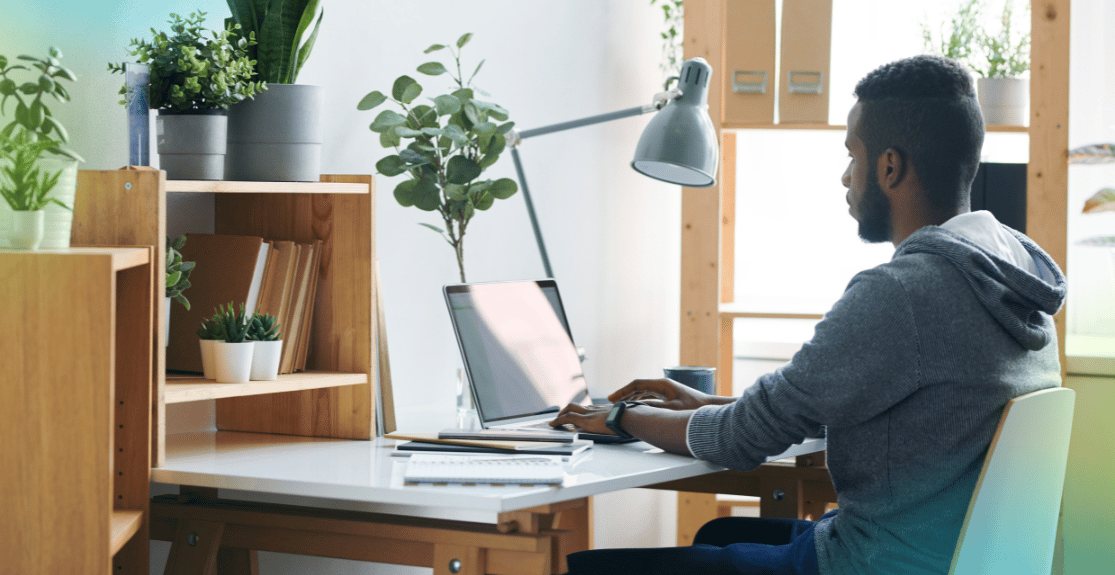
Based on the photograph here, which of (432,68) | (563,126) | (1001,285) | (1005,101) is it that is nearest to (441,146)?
(432,68)

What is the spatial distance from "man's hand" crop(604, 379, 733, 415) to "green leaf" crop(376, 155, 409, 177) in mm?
567

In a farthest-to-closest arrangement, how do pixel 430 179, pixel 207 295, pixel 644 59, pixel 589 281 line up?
pixel 644 59 → pixel 589 281 → pixel 430 179 → pixel 207 295

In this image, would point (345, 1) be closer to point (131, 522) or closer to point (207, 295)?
point (207, 295)

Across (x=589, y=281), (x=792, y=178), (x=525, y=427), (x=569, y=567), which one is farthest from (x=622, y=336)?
(x=569, y=567)

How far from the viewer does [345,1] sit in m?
2.09

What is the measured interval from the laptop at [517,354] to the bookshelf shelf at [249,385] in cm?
22

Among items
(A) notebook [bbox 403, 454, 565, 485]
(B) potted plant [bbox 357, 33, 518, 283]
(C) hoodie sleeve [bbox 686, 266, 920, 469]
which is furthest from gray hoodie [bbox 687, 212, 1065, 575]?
(B) potted plant [bbox 357, 33, 518, 283]

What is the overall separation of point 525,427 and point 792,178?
1997mm

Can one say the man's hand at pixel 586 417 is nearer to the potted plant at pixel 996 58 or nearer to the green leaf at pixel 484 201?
the green leaf at pixel 484 201

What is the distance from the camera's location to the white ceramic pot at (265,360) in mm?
1598

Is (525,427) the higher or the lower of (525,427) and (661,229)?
the lower

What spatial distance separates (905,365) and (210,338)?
3.24ft

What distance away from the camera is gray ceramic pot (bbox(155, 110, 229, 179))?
1.50 meters

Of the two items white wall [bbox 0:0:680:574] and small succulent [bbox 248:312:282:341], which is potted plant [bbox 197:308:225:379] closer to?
small succulent [bbox 248:312:282:341]
